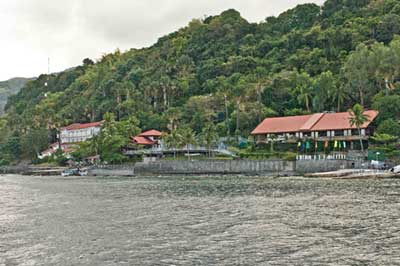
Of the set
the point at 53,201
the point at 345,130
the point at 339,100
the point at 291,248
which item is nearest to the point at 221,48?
the point at 339,100

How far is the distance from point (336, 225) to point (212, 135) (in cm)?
6624

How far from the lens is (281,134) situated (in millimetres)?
98125

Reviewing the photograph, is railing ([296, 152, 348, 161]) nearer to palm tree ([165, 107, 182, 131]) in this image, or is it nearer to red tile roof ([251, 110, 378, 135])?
red tile roof ([251, 110, 378, 135])

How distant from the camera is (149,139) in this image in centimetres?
12256

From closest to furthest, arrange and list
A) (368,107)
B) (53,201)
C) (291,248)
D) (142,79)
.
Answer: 1. (291,248)
2. (53,201)
3. (368,107)
4. (142,79)

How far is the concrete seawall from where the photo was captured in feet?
257

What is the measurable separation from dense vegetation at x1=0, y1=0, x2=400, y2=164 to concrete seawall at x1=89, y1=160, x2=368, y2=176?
48.6 feet

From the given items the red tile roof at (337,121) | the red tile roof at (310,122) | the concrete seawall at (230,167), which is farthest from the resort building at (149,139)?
the red tile roof at (337,121)

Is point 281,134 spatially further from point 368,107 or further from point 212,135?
point 368,107

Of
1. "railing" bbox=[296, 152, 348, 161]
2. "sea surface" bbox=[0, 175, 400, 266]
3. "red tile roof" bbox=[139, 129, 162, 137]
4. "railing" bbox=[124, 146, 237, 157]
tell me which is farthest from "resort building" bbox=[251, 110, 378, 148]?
"sea surface" bbox=[0, 175, 400, 266]

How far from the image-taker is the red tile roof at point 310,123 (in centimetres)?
9075

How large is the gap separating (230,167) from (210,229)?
57348 millimetres

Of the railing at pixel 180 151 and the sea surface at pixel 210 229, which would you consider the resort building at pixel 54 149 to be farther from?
the sea surface at pixel 210 229

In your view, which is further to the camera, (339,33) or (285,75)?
(339,33)
